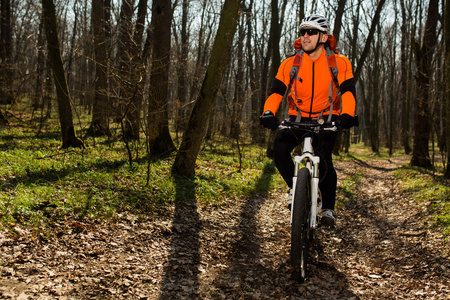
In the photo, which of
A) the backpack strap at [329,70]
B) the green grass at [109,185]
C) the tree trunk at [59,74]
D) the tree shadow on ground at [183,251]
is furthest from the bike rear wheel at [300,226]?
the tree trunk at [59,74]

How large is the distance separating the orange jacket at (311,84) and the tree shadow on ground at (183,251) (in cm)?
208

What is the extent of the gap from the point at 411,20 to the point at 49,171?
2493cm

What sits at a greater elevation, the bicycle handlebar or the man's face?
the man's face

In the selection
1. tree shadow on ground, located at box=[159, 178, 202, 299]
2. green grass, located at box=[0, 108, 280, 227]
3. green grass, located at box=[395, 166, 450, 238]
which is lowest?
tree shadow on ground, located at box=[159, 178, 202, 299]

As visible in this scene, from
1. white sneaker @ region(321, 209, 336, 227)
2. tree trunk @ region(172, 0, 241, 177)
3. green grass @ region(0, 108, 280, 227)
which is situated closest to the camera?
white sneaker @ region(321, 209, 336, 227)

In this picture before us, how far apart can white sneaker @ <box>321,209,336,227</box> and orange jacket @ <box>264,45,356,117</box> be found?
1200mm

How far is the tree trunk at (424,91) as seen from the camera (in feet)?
38.7

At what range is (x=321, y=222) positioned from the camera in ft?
12.8

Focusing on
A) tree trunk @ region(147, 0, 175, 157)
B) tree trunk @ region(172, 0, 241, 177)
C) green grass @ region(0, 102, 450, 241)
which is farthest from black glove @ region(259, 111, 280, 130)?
tree trunk @ region(147, 0, 175, 157)

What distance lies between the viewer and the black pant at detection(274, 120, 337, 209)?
370 centimetres

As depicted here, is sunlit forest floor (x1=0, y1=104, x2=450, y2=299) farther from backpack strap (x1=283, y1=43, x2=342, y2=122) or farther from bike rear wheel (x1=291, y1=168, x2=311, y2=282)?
backpack strap (x1=283, y1=43, x2=342, y2=122)

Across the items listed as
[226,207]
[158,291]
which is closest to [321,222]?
[158,291]

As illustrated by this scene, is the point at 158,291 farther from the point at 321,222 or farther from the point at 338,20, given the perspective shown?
the point at 338,20

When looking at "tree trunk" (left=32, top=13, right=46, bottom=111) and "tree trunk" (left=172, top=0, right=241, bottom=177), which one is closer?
"tree trunk" (left=172, top=0, right=241, bottom=177)
